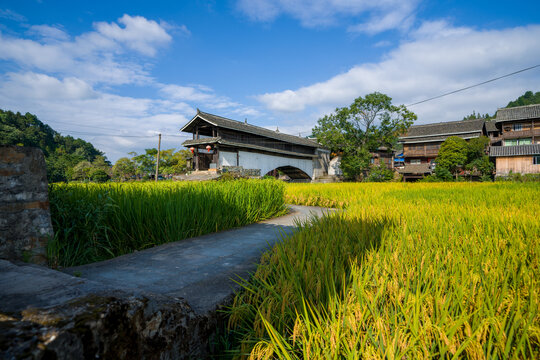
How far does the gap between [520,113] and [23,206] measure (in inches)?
1384

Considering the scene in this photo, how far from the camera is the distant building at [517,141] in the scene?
2138 centimetres

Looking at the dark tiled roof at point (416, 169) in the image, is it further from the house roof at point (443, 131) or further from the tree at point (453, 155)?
the tree at point (453, 155)

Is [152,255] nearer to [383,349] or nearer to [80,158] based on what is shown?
[383,349]

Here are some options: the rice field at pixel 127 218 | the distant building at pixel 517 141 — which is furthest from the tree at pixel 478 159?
the rice field at pixel 127 218

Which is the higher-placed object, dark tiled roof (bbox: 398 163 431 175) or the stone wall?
dark tiled roof (bbox: 398 163 431 175)

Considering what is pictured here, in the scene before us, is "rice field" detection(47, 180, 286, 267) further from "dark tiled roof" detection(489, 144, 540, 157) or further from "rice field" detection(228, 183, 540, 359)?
"dark tiled roof" detection(489, 144, 540, 157)

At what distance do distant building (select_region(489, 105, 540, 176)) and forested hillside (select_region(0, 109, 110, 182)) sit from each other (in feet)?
136

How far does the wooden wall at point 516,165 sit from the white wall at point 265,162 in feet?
55.2

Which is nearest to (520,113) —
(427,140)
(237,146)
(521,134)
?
(521,134)

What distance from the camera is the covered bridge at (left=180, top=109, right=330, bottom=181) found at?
718 inches

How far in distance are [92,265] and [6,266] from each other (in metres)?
0.94

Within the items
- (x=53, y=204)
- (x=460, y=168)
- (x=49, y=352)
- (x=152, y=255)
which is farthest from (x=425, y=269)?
(x=460, y=168)

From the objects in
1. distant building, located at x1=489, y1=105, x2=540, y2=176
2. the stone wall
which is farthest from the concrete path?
distant building, located at x1=489, y1=105, x2=540, y2=176

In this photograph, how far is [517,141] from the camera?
2509 centimetres
